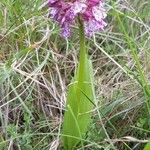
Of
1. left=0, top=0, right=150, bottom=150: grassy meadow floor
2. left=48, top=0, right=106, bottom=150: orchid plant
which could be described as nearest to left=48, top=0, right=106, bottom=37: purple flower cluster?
left=48, top=0, right=106, bottom=150: orchid plant

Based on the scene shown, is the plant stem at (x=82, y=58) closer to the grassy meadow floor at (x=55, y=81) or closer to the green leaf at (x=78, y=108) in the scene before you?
the green leaf at (x=78, y=108)

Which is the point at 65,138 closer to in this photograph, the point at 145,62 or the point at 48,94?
the point at 48,94

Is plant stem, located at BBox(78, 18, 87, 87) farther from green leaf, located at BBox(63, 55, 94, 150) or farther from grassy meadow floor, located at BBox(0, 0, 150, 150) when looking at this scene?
grassy meadow floor, located at BBox(0, 0, 150, 150)

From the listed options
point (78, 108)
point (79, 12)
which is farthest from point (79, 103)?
point (79, 12)

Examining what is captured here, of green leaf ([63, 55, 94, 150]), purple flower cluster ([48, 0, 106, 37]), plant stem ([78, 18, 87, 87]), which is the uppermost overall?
purple flower cluster ([48, 0, 106, 37])

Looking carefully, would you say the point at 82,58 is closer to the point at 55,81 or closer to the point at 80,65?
the point at 80,65

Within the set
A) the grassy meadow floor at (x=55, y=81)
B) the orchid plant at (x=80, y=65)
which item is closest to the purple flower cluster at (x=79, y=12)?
the orchid plant at (x=80, y=65)
